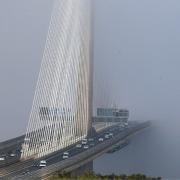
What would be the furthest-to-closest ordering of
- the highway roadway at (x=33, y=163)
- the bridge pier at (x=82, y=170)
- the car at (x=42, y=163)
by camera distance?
the bridge pier at (x=82, y=170), the car at (x=42, y=163), the highway roadway at (x=33, y=163)

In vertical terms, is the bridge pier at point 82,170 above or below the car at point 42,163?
below

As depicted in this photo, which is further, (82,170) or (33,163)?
(82,170)

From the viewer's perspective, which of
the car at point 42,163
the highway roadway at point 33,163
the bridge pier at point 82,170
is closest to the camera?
the highway roadway at point 33,163

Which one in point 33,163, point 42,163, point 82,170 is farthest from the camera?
point 82,170

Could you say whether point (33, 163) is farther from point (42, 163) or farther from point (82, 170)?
point (82, 170)

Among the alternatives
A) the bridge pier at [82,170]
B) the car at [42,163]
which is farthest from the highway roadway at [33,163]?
the bridge pier at [82,170]

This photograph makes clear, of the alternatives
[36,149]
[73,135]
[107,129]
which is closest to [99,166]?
[107,129]

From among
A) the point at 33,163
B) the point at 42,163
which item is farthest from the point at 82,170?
the point at 42,163

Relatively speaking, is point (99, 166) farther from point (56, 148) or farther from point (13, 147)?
point (56, 148)

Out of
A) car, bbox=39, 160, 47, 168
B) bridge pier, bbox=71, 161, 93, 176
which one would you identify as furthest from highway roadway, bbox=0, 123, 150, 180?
bridge pier, bbox=71, 161, 93, 176

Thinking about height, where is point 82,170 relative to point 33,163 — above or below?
below

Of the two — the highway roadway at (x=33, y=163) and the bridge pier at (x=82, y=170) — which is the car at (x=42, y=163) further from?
the bridge pier at (x=82, y=170)
